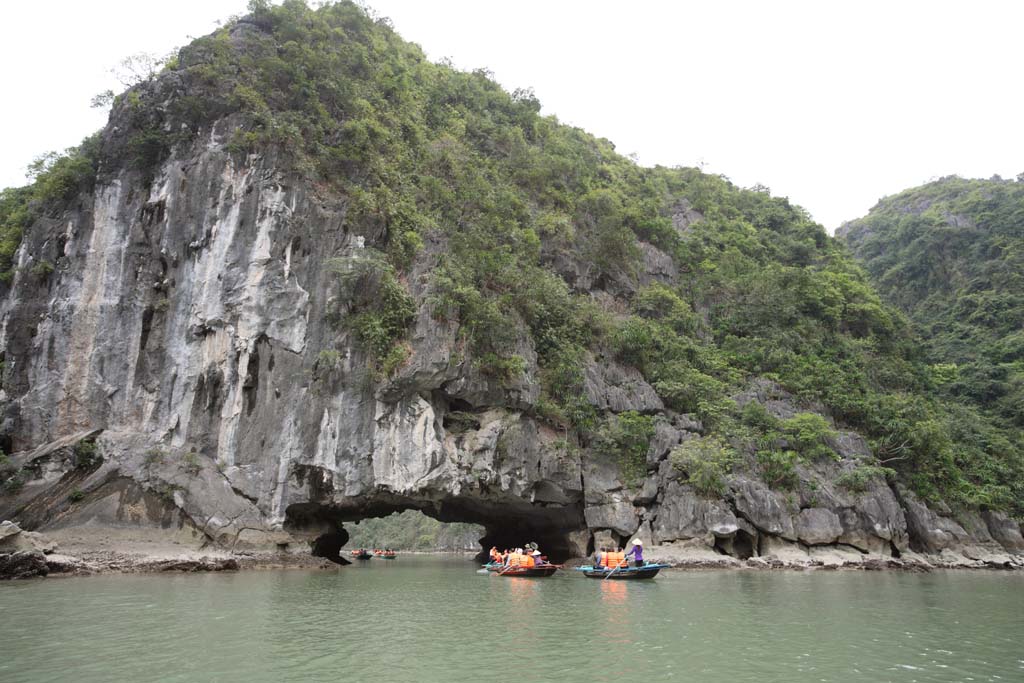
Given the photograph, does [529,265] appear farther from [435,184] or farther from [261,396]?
[261,396]

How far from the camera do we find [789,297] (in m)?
31.6

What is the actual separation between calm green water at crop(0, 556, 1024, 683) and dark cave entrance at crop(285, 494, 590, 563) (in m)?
5.74

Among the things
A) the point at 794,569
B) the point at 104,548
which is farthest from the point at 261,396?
the point at 794,569

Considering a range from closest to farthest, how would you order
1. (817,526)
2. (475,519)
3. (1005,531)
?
(817,526) < (1005,531) < (475,519)

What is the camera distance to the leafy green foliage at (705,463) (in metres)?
22.3

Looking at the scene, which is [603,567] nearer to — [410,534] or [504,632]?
[504,632]

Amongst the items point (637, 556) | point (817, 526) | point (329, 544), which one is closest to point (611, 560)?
point (637, 556)

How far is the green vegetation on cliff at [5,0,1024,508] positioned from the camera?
76.7 feet

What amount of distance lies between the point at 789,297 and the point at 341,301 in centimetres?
2149

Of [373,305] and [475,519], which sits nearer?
[373,305]

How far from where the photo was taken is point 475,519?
94.0ft

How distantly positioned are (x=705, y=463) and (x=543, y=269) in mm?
10683

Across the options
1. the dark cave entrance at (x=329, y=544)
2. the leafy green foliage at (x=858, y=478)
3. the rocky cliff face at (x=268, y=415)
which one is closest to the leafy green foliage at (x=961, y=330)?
the rocky cliff face at (x=268, y=415)

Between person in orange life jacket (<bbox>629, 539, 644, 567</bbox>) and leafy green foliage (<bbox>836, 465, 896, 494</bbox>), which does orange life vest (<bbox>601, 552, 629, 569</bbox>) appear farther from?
leafy green foliage (<bbox>836, 465, 896, 494</bbox>)
